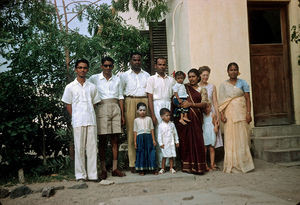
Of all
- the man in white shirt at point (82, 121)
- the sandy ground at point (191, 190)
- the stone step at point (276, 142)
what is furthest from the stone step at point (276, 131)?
Result: the man in white shirt at point (82, 121)

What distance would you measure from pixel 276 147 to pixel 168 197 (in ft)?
10.9

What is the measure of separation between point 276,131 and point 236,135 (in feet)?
5.01

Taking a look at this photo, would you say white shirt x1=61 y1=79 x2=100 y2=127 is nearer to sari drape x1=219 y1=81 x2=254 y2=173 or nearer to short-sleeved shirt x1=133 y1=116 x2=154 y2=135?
short-sleeved shirt x1=133 y1=116 x2=154 y2=135

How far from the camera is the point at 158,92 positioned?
579 centimetres

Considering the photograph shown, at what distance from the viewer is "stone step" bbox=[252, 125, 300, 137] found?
22.1ft

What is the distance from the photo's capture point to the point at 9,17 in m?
6.71

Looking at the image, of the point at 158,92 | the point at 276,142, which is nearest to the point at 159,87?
the point at 158,92

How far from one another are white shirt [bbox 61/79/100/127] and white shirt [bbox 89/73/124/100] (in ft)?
0.88

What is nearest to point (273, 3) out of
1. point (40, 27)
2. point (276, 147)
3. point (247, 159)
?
point (276, 147)

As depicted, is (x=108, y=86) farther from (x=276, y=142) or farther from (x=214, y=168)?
(x=276, y=142)

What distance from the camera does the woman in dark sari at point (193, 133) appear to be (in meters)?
5.59

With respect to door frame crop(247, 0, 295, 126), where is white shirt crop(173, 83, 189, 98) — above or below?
below

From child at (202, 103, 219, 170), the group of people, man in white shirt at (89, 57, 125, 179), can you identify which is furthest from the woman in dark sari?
man in white shirt at (89, 57, 125, 179)

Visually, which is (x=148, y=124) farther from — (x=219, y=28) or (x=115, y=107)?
(x=219, y=28)
